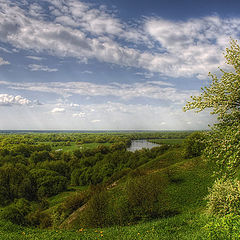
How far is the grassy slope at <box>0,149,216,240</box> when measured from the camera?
13664mm

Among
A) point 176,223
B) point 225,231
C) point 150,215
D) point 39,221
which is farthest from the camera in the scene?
point 39,221

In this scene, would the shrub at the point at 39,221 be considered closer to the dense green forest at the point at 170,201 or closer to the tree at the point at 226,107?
the dense green forest at the point at 170,201

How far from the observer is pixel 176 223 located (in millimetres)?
18016

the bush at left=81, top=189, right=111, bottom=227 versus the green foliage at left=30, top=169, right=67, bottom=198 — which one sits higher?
the bush at left=81, top=189, right=111, bottom=227

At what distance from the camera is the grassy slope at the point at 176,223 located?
44.8ft

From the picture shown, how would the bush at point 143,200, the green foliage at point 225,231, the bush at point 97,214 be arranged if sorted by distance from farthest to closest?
the bush at point 143,200
the bush at point 97,214
the green foliage at point 225,231

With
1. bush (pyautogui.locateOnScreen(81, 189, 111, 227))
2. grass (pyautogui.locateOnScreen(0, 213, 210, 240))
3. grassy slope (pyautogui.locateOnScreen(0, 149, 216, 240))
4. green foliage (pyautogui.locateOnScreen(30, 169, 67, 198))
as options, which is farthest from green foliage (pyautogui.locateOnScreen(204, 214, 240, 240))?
green foliage (pyautogui.locateOnScreen(30, 169, 67, 198))

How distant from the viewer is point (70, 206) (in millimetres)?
36906

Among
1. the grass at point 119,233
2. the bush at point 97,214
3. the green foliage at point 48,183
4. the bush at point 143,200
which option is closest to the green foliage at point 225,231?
the grass at point 119,233

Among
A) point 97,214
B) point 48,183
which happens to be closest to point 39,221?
point 97,214

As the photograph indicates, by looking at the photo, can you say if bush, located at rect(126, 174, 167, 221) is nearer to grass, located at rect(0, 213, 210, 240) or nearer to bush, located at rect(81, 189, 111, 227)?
bush, located at rect(81, 189, 111, 227)

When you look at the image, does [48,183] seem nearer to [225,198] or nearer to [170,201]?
[170,201]

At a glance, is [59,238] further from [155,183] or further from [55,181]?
[55,181]

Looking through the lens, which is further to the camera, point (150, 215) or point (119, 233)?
point (150, 215)
